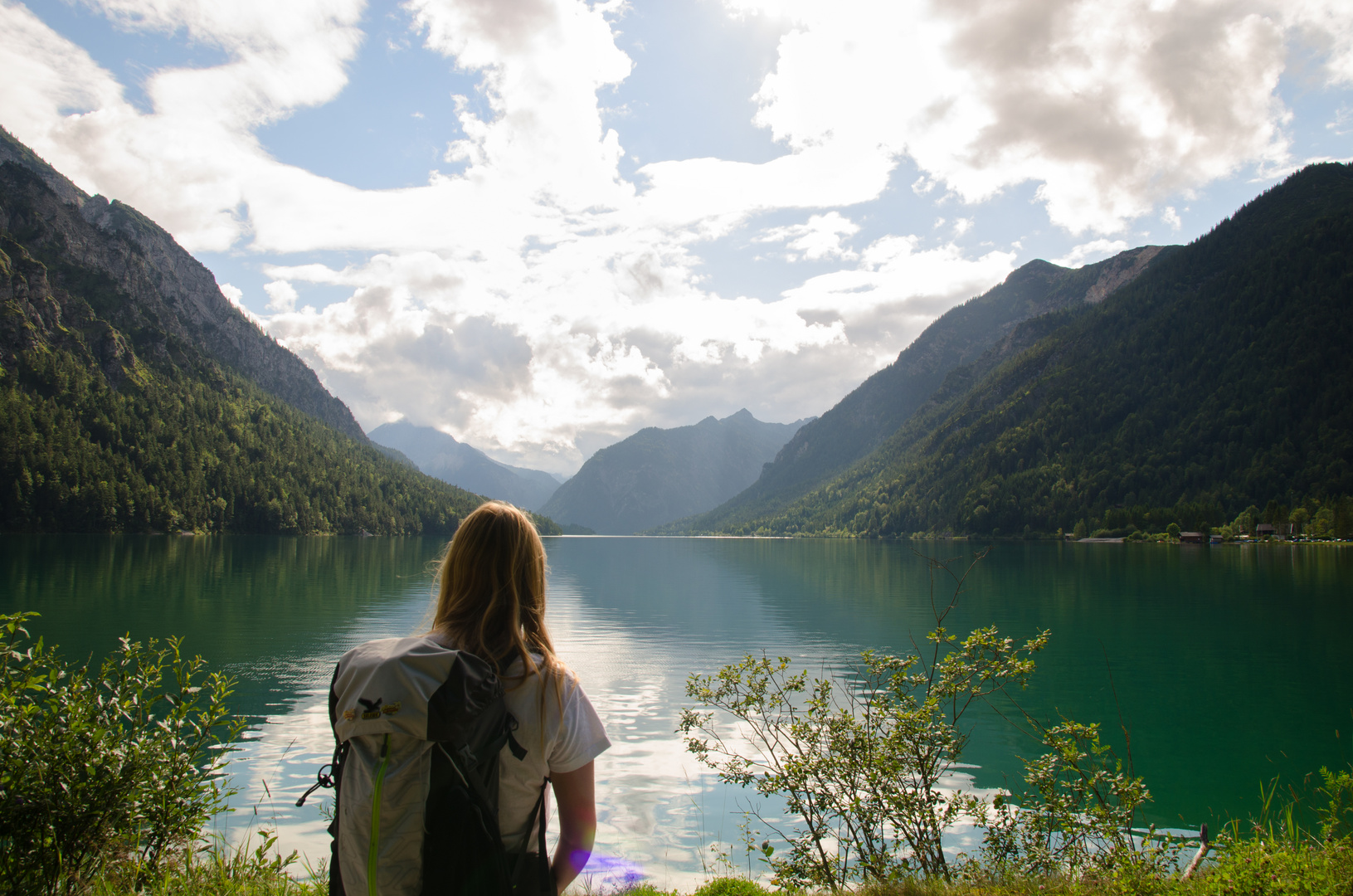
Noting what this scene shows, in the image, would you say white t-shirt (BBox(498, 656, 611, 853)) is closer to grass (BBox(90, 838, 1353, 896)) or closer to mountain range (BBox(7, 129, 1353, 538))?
grass (BBox(90, 838, 1353, 896))

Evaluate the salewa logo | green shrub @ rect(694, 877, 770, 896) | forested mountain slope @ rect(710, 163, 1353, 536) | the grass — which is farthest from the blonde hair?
forested mountain slope @ rect(710, 163, 1353, 536)

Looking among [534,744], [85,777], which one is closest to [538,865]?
[534,744]

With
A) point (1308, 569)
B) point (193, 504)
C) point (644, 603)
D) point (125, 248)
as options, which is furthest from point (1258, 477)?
point (125, 248)

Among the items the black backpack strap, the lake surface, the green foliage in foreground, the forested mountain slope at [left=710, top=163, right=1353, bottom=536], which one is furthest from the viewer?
the forested mountain slope at [left=710, top=163, right=1353, bottom=536]

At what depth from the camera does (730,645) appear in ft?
96.9

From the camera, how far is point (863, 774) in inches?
315

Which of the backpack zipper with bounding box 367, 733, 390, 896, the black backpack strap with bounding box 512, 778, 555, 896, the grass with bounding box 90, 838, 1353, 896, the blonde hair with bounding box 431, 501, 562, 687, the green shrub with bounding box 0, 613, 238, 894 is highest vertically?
the blonde hair with bounding box 431, 501, 562, 687

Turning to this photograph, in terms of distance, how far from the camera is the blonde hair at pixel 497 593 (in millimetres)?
3018

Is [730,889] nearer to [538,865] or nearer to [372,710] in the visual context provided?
[538,865]

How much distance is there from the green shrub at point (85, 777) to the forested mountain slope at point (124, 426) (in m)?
130

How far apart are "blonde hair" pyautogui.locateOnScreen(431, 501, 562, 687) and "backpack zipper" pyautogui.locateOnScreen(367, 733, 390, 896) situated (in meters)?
0.48

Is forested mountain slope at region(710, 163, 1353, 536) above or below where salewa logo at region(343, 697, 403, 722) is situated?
above

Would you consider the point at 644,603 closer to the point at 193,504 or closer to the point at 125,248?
the point at 193,504

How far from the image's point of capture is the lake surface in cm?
1356
